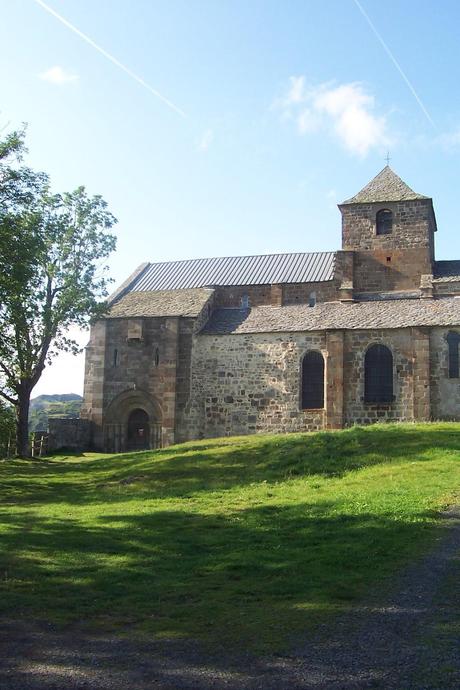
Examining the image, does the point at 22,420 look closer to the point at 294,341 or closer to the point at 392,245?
the point at 294,341

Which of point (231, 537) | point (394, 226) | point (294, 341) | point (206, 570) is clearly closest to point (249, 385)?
point (294, 341)

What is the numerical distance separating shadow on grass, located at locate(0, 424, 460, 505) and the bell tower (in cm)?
1416

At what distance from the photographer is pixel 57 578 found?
9703 mm

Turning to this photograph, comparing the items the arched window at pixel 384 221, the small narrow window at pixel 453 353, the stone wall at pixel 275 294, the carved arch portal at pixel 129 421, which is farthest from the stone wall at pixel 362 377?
the carved arch portal at pixel 129 421

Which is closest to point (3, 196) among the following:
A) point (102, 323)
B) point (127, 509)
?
point (127, 509)

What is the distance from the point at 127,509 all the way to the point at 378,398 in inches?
744

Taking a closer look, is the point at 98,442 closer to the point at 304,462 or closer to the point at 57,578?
the point at 304,462

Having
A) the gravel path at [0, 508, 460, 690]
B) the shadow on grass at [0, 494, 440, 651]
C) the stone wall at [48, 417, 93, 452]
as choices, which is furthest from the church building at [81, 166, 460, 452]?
the gravel path at [0, 508, 460, 690]

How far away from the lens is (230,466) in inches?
858

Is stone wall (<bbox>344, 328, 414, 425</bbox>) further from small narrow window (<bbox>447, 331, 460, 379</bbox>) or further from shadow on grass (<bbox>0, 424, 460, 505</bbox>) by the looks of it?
shadow on grass (<bbox>0, 424, 460, 505</bbox>)

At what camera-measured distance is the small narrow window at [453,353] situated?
1223 inches

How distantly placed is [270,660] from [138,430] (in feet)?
100

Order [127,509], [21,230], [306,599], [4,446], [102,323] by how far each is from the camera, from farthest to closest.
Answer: [102,323]
[4,446]
[21,230]
[127,509]
[306,599]

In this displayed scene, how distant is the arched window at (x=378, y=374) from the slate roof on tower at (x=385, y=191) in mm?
10304
